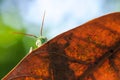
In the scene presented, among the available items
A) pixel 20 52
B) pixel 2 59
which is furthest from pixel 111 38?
pixel 2 59

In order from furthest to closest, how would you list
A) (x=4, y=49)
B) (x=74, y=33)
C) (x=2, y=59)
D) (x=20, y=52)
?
1. (x=4, y=49)
2. (x=2, y=59)
3. (x=20, y=52)
4. (x=74, y=33)

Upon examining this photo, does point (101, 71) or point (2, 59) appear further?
point (2, 59)

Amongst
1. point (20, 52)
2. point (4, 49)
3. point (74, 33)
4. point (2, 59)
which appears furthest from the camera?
point (4, 49)

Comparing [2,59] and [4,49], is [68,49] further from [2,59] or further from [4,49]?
[4,49]

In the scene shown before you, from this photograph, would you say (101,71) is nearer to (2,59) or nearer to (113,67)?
(113,67)

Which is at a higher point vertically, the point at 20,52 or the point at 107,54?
the point at 107,54

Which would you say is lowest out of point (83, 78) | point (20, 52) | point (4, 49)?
point (4, 49)
